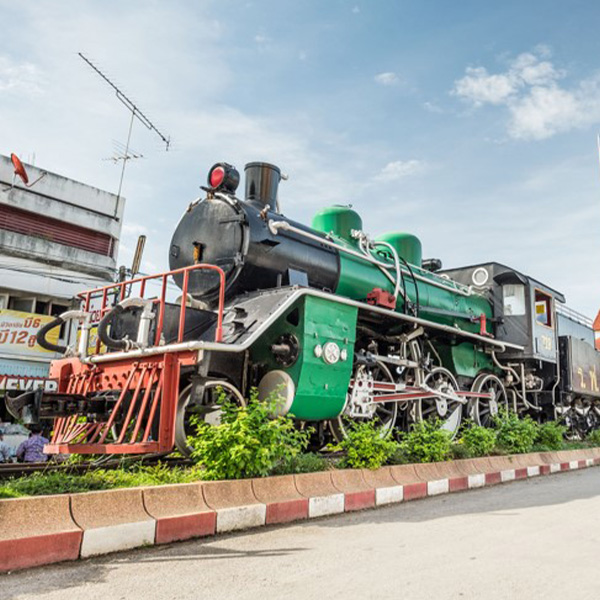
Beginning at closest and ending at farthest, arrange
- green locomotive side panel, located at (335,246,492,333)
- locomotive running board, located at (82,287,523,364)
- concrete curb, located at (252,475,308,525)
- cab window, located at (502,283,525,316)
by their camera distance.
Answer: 1. concrete curb, located at (252,475,308,525)
2. locomotive running board, located at (82,287,523,364)
3. green locomotive side panel, located at (335,246,492,333)
4. cab window, located at (502,283,525,316)

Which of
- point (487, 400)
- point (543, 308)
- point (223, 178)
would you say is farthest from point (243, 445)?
point (543, 308)

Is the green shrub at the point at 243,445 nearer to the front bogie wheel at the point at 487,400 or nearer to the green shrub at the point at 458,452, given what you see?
the green shrub at the point at 458,452

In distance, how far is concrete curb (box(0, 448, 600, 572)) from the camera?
2.86 metres

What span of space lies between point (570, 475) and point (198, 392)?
598 cm

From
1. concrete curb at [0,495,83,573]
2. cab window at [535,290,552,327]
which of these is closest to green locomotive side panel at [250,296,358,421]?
concrete curb at [0,495,83,573]

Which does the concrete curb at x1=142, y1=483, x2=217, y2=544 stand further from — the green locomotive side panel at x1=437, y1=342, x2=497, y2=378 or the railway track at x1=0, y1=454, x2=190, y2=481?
the green locomotive side panel at x1=437, y1=342, x2=497, y2=378

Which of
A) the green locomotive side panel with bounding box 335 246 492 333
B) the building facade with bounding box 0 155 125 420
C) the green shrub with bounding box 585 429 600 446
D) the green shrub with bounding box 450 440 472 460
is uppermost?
the building facade with bounding box 0 155 125 420

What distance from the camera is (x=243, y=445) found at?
4176 millimetres

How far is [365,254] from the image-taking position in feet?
23.1

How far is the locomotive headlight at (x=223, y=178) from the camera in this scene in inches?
234

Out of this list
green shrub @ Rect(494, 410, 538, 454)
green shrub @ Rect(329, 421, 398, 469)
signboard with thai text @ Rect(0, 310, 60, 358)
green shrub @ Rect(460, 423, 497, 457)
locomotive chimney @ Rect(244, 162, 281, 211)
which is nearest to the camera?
green shrub @ Rect(329, 421, 398, 469)

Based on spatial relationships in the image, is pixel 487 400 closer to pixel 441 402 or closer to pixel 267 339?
pixel 441 402

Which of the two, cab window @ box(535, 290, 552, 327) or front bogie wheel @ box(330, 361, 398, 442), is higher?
cab window @ box(535, 290, 552, 327)

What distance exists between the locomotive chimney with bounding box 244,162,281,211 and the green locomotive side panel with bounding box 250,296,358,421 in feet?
5.48
